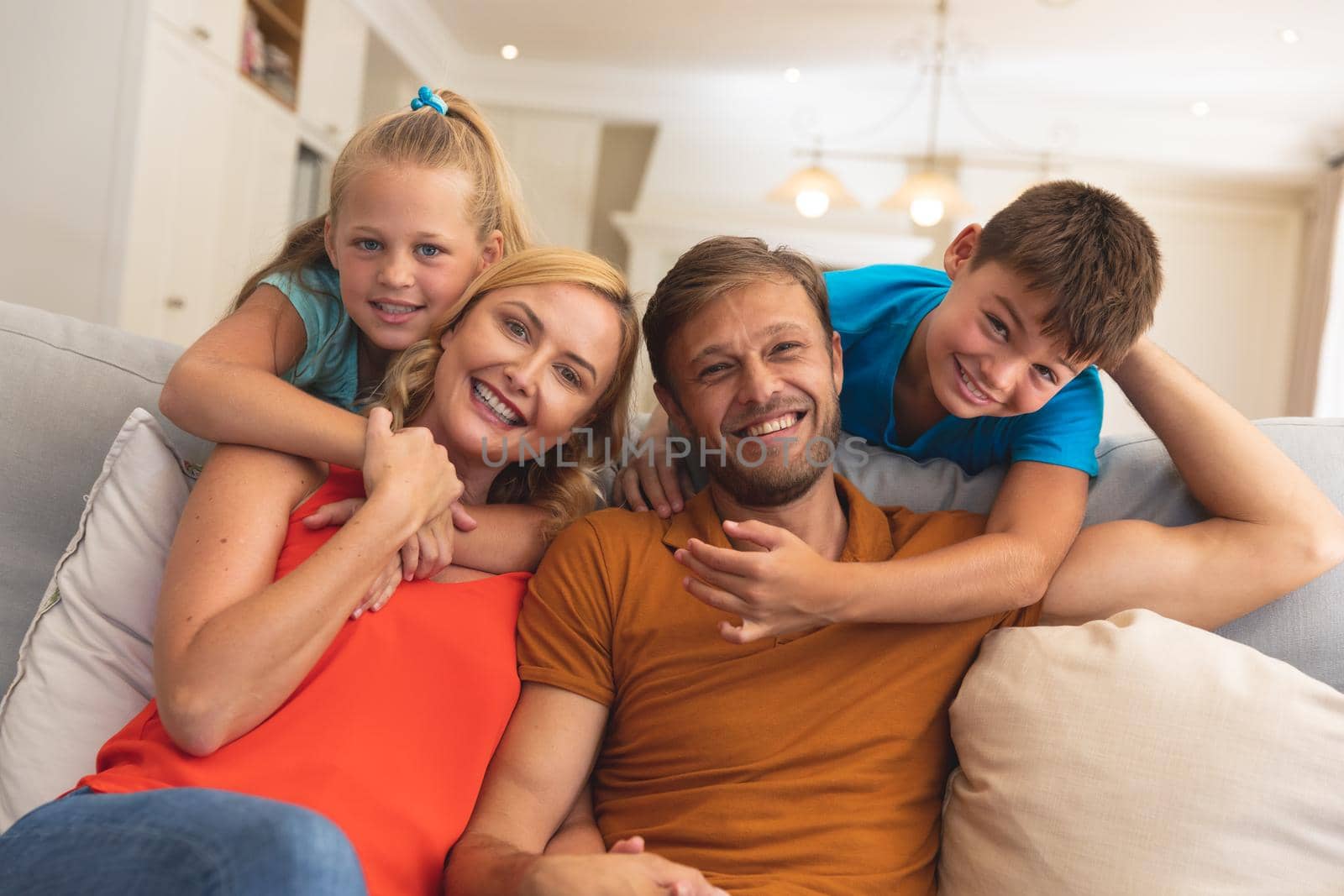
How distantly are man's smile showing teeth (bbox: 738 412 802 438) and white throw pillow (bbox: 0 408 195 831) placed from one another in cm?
76

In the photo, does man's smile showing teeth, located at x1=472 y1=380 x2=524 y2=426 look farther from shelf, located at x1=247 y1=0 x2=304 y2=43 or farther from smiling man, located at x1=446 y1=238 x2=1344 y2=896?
shelf, located at x1=247 y1=0 x2=304 y2=43

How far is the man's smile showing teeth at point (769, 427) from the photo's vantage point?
4.64 ft

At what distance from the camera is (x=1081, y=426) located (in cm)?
153

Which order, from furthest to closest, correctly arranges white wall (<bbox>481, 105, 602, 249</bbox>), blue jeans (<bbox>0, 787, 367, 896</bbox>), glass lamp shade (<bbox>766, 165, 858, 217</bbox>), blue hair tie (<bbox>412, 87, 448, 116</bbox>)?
1. white wall (<bbox>481, 105, 602, 249</bbox>)
2. glass lamp shade (<bbox>766, 165, 858, 217</bbox>)
3. blue hair tie (<bbox>412, 87, 448, 116</bbox>)
4. blue jeans (<bbox>0, 787, 367, 896</bbox>)

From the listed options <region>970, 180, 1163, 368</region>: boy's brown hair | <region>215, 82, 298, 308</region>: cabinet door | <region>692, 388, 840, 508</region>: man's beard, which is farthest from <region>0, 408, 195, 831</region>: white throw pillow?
<region>215, 82, 298, 308</region>: cabinet door

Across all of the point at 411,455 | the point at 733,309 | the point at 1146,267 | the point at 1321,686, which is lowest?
the point at 1321,686

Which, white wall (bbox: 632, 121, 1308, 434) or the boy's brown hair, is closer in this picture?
the boy's brown hair

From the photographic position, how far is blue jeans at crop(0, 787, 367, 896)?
879 mm

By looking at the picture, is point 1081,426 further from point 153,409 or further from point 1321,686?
point 153,409

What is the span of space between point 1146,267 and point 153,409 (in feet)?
4.67

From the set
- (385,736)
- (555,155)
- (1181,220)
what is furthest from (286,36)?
(1181,220)

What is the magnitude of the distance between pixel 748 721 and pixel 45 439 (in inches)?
40.9

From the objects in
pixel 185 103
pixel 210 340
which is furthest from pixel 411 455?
pixel 185 103

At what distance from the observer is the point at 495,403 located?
56.1 inches
